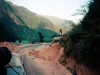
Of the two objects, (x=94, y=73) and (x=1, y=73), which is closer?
(x=1, y=73)

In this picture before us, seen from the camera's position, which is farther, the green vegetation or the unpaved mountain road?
the unpaved mountain road

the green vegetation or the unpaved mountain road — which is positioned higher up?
the green vegetation

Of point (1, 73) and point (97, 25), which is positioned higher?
point (97, 25)

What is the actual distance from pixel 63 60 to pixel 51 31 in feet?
440

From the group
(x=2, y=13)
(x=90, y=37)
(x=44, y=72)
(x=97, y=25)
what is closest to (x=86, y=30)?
(x=97, y=25)

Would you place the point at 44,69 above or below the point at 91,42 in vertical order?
below

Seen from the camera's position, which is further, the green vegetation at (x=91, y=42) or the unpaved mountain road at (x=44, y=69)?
the unpaved mountain road at (x=44, y=69)

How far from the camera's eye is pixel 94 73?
11.0 meters

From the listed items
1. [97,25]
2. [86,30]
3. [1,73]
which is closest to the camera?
[1,73]

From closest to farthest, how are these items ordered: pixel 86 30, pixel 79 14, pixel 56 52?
pixel 86 30, pixel 79 14, pixel 56 52

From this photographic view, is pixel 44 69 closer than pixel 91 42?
No

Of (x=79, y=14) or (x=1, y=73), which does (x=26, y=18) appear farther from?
(x=1, y=73)

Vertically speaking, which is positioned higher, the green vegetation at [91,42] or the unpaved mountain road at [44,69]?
the green vegetation at [91,42]

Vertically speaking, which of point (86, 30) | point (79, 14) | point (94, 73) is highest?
point (79, 14)
